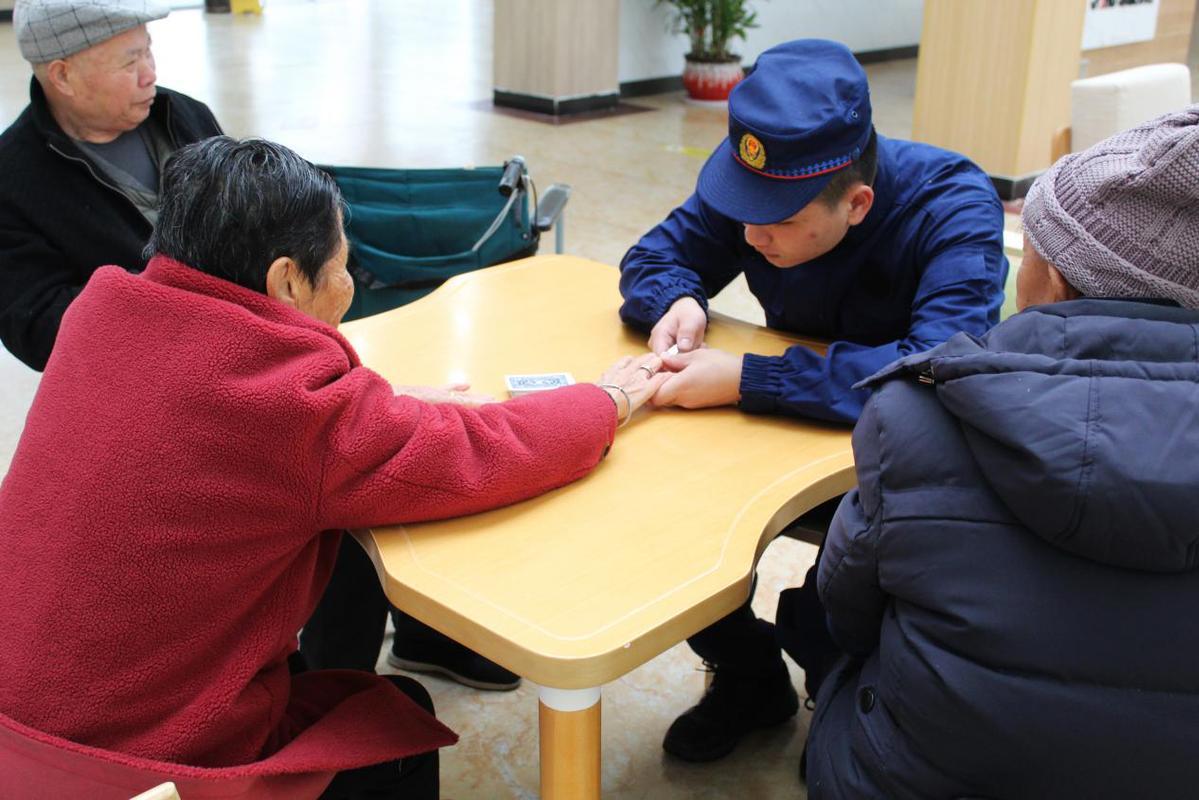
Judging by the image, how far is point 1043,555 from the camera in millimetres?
1121

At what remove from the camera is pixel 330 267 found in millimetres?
1470

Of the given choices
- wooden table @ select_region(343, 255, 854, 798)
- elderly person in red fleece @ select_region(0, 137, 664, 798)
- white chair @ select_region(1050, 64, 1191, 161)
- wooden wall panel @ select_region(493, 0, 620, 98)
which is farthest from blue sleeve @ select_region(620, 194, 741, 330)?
wooden wall panel @ select_region(493, 0, 620, 98)

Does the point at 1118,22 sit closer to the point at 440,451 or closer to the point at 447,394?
the point at 447,394

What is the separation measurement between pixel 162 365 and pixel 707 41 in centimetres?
749

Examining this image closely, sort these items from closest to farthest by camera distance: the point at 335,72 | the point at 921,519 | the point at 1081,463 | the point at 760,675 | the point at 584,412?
the point at 1081,463 → the point at 921,519 → the point at 584,412 → the point at 760,675 → the point at 335,72

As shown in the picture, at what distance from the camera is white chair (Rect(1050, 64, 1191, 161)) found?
437 centimetres

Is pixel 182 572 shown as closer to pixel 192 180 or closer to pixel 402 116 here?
pixel 192 180

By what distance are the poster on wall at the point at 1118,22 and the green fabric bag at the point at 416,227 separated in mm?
4077

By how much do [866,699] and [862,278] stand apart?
2.99 feet

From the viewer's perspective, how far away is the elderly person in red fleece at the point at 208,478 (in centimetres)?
129

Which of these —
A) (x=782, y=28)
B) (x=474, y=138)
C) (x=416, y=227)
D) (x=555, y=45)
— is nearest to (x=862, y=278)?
(x=416, y=227)

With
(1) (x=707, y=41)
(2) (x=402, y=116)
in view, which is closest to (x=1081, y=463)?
(2) (x=402, y=116)

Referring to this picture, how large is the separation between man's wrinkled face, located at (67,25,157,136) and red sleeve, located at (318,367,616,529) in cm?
124


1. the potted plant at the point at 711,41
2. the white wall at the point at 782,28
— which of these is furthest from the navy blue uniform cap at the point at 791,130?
the potted plant at the point at 711,41
